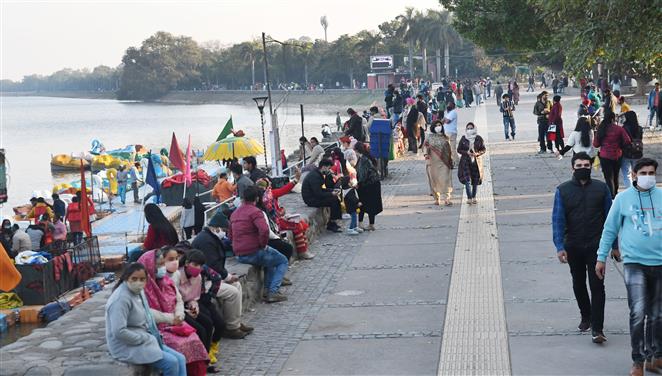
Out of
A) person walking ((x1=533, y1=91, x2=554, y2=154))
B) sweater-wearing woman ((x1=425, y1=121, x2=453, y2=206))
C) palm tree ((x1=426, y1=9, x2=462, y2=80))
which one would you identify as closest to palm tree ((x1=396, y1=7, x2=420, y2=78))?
palm tree ((x1=426, y1=9, x2=462, y2=80))

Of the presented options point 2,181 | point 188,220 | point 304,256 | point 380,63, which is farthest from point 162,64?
point 304,256

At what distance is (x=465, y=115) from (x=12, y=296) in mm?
28033

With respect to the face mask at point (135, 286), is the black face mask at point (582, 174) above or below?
above

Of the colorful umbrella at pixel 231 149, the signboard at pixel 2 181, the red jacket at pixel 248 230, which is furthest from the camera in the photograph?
the signboard at pixel 2 181

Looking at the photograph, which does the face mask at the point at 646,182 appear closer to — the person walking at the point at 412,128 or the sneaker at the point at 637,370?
the sneaker at the point at 637,370

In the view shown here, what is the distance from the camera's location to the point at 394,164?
25047mm

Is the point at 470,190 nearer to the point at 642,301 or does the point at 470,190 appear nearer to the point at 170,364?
the point at 642,301

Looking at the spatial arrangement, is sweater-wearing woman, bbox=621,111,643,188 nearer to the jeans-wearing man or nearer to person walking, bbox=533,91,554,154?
the jeans-wearing man

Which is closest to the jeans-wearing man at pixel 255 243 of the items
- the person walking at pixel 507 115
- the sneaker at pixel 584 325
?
the sneaker at pixel 584 325

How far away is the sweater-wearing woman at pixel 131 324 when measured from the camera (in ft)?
22.9

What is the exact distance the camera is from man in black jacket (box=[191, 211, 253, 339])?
9250 mm

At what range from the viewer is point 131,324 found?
708cm

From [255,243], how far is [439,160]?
7.01 meters

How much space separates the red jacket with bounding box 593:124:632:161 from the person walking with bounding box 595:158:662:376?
761cm
